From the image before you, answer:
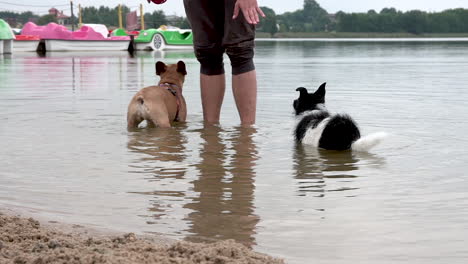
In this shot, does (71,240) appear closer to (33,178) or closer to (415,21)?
(33,178)

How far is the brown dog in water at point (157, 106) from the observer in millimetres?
6078

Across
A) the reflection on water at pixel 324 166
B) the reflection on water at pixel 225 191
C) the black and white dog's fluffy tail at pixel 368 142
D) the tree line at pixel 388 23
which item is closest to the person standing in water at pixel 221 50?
the reflection on water at pixel 225 191

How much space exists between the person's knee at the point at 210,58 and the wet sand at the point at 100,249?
3556 mm

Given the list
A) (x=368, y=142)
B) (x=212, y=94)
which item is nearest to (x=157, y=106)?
(x=212, y=94)

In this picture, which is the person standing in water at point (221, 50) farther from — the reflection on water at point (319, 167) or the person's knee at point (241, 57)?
the reflection on water at point (319, 167)

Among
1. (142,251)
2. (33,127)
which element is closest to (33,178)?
(142,251)

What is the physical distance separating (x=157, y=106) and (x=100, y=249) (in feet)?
12.2

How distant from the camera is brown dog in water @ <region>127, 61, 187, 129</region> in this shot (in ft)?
19.9

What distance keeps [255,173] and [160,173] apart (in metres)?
0.55

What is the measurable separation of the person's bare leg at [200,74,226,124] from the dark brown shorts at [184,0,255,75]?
0.10 meters

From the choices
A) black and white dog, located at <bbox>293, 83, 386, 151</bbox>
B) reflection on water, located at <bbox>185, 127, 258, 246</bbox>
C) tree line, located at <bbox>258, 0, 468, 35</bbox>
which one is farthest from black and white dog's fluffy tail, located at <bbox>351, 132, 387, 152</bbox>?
tree line, located at <bbox>258, 0, 468, 35</bbox>

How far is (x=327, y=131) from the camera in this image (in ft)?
16.4

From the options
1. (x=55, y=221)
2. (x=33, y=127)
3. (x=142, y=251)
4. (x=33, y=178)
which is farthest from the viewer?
(x=33, y=127)

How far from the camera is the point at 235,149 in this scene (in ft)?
16.5
